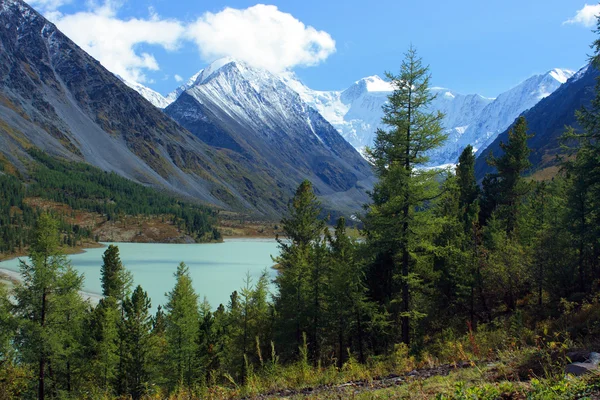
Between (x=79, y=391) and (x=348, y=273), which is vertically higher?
(x=348, y=273)

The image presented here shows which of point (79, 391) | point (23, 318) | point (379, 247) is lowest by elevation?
point (79, 391)

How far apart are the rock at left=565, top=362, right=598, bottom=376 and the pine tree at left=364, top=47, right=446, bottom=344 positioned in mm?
11127

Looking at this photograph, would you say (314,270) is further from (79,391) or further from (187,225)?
(187,225)

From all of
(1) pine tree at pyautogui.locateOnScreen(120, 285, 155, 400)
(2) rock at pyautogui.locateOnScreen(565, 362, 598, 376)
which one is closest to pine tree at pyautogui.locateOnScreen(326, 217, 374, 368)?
(1) pine tree at pyautogui.locateOnScreen(120, 285, 155, 400)

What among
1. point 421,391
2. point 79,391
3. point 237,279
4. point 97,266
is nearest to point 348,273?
point 421,391

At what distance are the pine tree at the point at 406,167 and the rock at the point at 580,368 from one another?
1113 cm

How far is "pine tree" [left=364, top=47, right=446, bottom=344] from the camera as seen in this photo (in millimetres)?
18375

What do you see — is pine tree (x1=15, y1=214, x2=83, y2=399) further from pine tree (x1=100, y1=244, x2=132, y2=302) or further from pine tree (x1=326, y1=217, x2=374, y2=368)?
pine tree (x1=100, y1=244, x2=132, y2=302)

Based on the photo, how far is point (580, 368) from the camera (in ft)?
21.7

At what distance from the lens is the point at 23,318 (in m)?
21.8

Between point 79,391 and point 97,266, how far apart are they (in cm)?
8133

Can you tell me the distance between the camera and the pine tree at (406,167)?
18375 millimetres

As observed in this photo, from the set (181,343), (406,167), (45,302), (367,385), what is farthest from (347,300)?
(45,302)

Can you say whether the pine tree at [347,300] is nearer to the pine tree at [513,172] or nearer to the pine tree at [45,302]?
the pine tree at [45,302]
